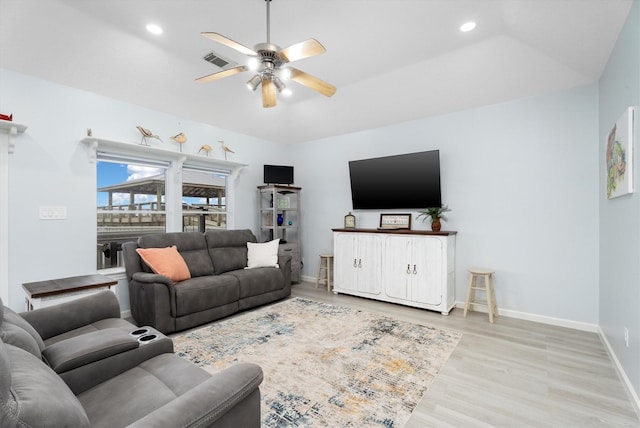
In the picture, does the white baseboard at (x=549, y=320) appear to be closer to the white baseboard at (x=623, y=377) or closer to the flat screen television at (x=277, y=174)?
the white baseboard at (x=623, y=377)

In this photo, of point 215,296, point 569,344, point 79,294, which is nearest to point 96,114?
point 79,294

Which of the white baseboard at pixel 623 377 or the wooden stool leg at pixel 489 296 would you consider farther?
the wooden stool leg at pixel 489 296

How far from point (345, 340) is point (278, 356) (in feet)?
2.34

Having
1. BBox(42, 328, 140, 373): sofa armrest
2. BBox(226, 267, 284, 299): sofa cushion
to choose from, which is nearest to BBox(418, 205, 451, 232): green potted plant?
BBox(226, 267, 284, 299): sofa cushion

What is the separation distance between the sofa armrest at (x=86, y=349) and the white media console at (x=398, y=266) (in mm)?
3293

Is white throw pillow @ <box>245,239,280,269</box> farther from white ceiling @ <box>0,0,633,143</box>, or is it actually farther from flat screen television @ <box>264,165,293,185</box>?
white ceiling @ <box>0,0,633,143</box>

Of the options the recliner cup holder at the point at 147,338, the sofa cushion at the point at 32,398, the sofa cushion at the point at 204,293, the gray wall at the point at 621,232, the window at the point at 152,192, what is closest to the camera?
the sofa cushion at the point at 32,398

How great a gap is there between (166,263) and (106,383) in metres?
2.14

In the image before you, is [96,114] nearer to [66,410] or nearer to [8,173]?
[8,173]

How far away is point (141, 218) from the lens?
161 inches

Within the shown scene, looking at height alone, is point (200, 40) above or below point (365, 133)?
above

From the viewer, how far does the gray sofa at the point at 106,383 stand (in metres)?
0.81

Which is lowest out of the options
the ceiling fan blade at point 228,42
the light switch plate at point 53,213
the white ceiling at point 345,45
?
the light switch plate at point 53,213

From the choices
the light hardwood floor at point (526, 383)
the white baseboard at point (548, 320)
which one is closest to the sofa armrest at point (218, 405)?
the light hardwood floor at point (526, 383)
